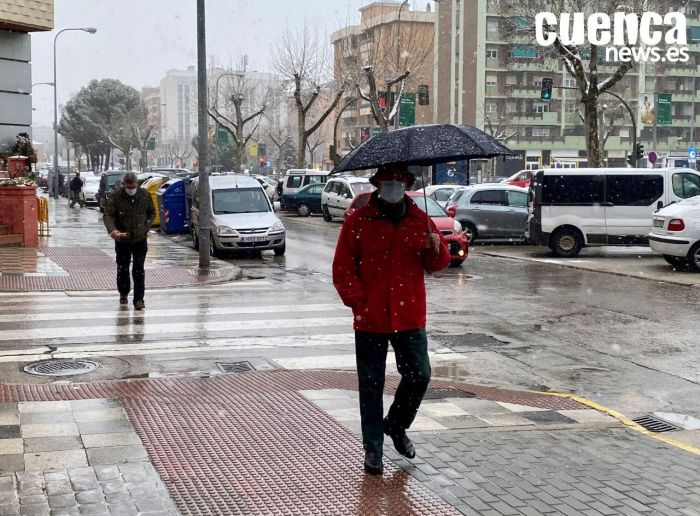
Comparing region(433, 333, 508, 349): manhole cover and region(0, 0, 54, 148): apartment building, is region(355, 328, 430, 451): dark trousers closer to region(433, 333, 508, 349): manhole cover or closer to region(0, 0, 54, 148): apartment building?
region(433, 333, 508, 349): manhole cover

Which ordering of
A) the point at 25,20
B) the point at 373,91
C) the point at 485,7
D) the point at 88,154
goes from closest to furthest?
the point at 25,20 → the point at 373,91 → the point at 485,7 → the point at 88,154

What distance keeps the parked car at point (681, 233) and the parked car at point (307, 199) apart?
69.5 feet

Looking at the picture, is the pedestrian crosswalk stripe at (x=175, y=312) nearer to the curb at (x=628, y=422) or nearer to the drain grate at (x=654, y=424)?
the curb at (x=628, y=422)

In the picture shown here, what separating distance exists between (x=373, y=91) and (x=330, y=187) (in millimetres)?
12615

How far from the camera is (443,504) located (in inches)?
200

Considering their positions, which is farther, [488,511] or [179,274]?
[179,274]

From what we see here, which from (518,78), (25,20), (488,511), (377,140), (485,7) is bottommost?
(488,511)

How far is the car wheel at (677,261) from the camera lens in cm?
1847

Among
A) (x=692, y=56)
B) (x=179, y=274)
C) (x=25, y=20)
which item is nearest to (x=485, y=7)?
(x=692, y=56)

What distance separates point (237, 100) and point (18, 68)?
37.8 meters

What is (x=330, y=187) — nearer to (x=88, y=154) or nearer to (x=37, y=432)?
(x=37, y=432)

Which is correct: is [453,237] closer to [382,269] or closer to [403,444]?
Answer: [403,444]

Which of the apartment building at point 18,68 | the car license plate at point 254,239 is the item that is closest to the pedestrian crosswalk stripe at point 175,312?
the car license plate at point 254,239

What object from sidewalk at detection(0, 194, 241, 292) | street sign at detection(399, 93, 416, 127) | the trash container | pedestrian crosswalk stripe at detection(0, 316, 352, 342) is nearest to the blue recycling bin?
the trash container
